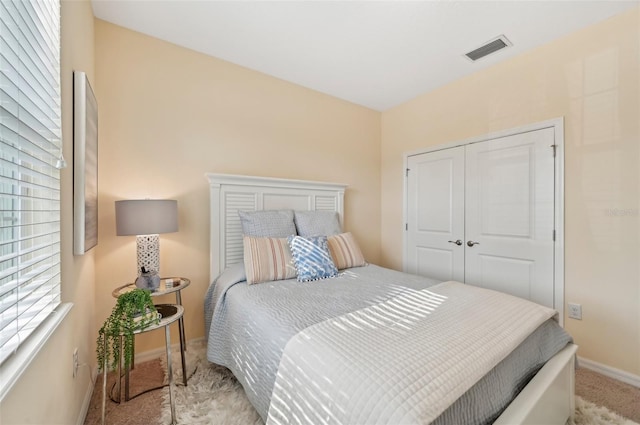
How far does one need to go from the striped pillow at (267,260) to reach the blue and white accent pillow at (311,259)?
6 cm

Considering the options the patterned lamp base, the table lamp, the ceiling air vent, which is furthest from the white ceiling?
the patterned lamp base

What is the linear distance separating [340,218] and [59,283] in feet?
7.79

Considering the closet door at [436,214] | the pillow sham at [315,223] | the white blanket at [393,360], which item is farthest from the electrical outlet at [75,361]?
the closet door at [436,214]

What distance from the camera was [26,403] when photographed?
0.87 metres

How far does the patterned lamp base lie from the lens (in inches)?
78.3

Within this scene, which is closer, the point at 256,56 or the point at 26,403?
the point at 26,403

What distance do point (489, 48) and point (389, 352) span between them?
268cm

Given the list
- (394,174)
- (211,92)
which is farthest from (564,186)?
(211,92)

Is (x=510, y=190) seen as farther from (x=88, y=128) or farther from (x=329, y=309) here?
(x=88, y=128)

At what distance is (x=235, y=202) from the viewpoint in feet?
8.23

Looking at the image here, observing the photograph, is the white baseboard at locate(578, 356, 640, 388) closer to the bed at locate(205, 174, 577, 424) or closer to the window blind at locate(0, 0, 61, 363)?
the bed at locate(205, 174, 577, 424)

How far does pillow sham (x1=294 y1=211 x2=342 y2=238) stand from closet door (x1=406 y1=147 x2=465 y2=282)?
3.72 feet

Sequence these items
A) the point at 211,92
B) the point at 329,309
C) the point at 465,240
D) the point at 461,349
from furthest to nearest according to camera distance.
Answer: the point at 465,240, the point at 211,92, the point at 329,309, the point at 461,349

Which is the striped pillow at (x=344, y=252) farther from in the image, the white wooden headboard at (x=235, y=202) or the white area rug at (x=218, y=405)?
the white area rug at (x=218, y=405)
